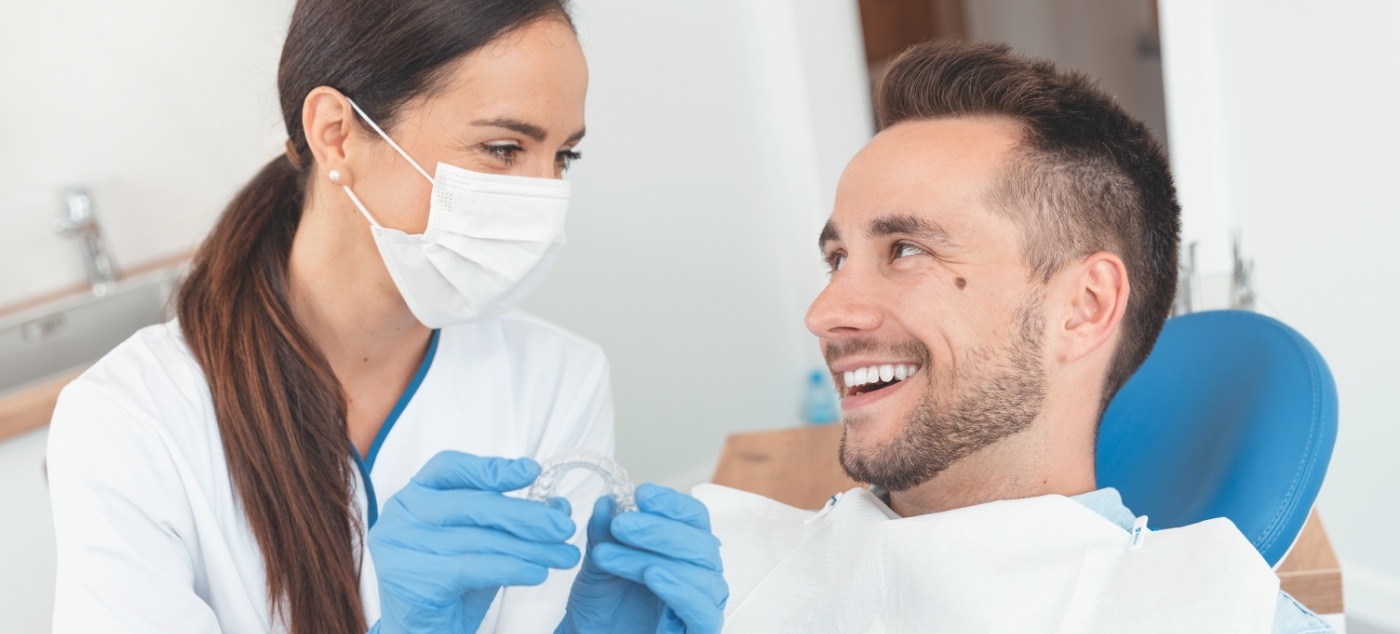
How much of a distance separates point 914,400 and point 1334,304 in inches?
59.8

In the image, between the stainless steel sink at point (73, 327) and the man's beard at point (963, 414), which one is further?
the stainless steel sink at point (73, 327)

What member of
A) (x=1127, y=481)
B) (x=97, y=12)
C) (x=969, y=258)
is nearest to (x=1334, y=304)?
(x=1127, y=481)

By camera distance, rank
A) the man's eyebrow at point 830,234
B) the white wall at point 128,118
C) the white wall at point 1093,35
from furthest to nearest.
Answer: the white wall at point 1093,35
the white wall at point 128,118
the man's eyebrow at point 830,234

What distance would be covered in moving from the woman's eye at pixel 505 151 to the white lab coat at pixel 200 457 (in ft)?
1.10

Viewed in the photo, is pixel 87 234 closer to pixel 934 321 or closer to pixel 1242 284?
pixel 934 321

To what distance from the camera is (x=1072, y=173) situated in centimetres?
127

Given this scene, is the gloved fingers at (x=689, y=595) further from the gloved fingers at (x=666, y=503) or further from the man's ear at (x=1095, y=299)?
the man's ear at (x=1095, y=299)

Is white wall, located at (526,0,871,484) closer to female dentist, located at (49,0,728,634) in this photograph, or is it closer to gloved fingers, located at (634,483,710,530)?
female dentist, located at (49,0,728,634)

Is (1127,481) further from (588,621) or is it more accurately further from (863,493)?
(588,621)

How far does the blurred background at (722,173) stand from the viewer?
222 cm

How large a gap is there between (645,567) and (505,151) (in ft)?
1.82

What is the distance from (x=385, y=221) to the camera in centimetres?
139

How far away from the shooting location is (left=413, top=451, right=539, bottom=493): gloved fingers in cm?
108

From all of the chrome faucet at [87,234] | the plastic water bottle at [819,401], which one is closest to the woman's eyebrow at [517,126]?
the chrome faucet at [87,234]
